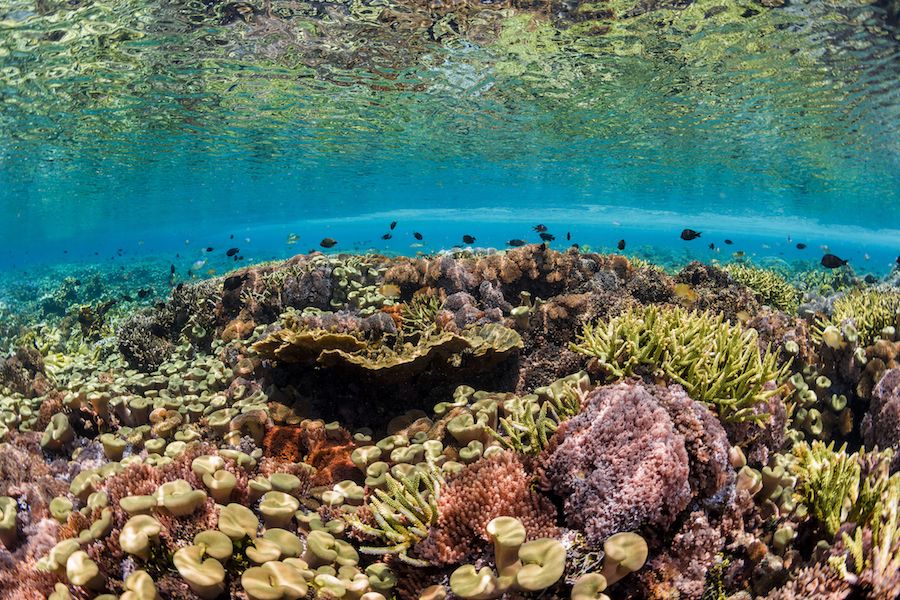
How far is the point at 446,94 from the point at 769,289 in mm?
14519

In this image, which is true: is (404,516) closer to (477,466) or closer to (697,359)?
(477,466)

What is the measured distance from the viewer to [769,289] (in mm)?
11766

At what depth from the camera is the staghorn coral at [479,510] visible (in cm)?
278

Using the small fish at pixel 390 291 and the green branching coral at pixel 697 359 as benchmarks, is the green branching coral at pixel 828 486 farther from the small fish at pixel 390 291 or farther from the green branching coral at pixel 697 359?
the small fish at pixel 390 291

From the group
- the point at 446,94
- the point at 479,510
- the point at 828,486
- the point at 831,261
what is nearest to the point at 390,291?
the point at 479,510

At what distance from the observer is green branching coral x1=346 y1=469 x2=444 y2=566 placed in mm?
2891

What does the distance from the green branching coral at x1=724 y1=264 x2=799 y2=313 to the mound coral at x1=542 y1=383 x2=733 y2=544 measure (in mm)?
8919

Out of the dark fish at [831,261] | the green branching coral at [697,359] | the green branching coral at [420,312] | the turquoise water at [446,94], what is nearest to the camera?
the green branching coral at [697,359]

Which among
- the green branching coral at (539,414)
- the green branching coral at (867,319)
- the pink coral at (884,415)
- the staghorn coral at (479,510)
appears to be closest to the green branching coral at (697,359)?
the green branching coral at (539,414)

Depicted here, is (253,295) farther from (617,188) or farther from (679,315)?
(617,188)

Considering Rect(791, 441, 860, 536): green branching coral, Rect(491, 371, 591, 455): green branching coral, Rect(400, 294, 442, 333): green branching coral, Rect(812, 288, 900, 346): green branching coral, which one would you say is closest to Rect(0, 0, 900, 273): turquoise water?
Rect(400, 294, 442, 333): green branching coral

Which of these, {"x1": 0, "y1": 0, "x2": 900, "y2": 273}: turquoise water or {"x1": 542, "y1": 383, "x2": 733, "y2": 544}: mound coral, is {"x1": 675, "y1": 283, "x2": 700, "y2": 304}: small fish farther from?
{"x1": 0, "y1": 0, "x2": 900, "y2": 273}: turquoise water

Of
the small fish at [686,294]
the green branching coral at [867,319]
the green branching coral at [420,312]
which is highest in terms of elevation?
the green branching coral at [867,319]

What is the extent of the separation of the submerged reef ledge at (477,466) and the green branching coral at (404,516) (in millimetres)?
18
